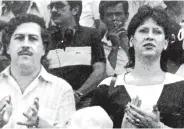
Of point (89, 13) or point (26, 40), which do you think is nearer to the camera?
point (26, 40)

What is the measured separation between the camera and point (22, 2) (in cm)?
375

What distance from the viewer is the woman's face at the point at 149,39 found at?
3188mm

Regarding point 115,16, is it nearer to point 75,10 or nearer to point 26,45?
point 75,10

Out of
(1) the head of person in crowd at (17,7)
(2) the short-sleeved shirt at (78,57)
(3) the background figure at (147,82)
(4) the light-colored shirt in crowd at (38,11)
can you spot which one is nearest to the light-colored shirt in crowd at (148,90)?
(3) the background figure at (147,82)

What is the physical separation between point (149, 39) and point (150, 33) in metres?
0.04

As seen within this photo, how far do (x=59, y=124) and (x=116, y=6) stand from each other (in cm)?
86

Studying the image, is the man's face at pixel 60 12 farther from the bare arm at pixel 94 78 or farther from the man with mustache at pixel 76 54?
the bare arm at pixel 94 78

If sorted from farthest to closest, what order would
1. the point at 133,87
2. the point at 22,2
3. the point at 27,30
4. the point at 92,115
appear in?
the point at 22,2 < the point at 27,30 < the point at 133,87 < the point at 92,115

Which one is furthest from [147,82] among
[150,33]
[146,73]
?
[150,33]

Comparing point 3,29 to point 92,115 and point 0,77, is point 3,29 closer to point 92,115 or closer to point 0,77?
point 0,77

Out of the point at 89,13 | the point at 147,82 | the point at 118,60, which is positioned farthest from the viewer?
the point at 89,13

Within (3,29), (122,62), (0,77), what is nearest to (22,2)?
(3,29)

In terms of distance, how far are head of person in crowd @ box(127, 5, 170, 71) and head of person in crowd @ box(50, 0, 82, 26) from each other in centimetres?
46

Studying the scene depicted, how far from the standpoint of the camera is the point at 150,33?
3.20 metres
